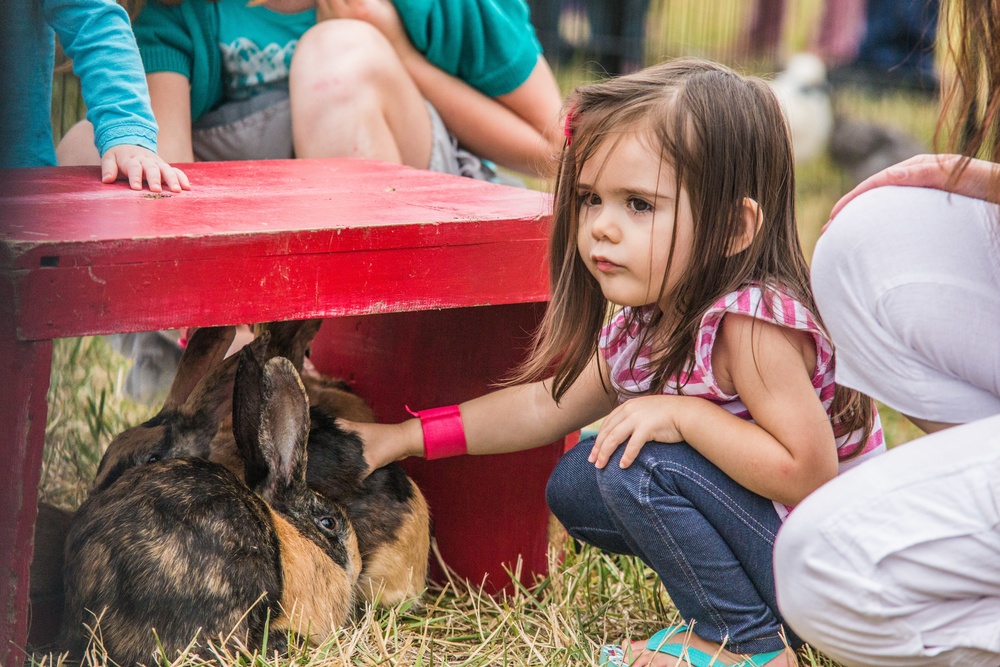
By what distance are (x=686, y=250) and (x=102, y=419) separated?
159cm

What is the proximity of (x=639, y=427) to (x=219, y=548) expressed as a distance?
675mm

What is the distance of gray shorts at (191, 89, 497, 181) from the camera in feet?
9.55

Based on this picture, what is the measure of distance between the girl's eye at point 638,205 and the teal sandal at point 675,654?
2.28 ft

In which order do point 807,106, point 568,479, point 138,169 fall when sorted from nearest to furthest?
point 138,169 → point 568,479 → point 807,106

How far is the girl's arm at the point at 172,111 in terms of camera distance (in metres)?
2.67

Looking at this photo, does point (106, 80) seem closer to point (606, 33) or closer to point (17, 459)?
point (17, 459)

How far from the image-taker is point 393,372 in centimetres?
230

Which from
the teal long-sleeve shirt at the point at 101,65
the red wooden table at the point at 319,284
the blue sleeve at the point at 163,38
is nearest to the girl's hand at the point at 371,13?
the blue sleeve at the point at 163,38

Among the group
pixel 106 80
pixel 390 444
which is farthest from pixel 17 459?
pixel 106 80

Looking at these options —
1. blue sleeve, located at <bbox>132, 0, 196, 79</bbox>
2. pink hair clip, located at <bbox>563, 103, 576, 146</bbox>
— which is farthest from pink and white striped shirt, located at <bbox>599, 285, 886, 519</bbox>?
blue sleeve, located at <bbox>132, 0, 196, 79</bbox>

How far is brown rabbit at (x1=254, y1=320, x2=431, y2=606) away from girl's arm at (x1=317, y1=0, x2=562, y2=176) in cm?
110

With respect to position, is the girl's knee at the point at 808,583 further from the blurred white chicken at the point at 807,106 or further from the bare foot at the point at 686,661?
the blurred white chicken at the point at 807,106

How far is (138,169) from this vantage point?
6.21 ft

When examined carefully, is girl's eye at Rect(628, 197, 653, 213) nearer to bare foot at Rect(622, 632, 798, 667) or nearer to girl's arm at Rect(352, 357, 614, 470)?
girl's arm at Rect(352, 357, 614, 470)
